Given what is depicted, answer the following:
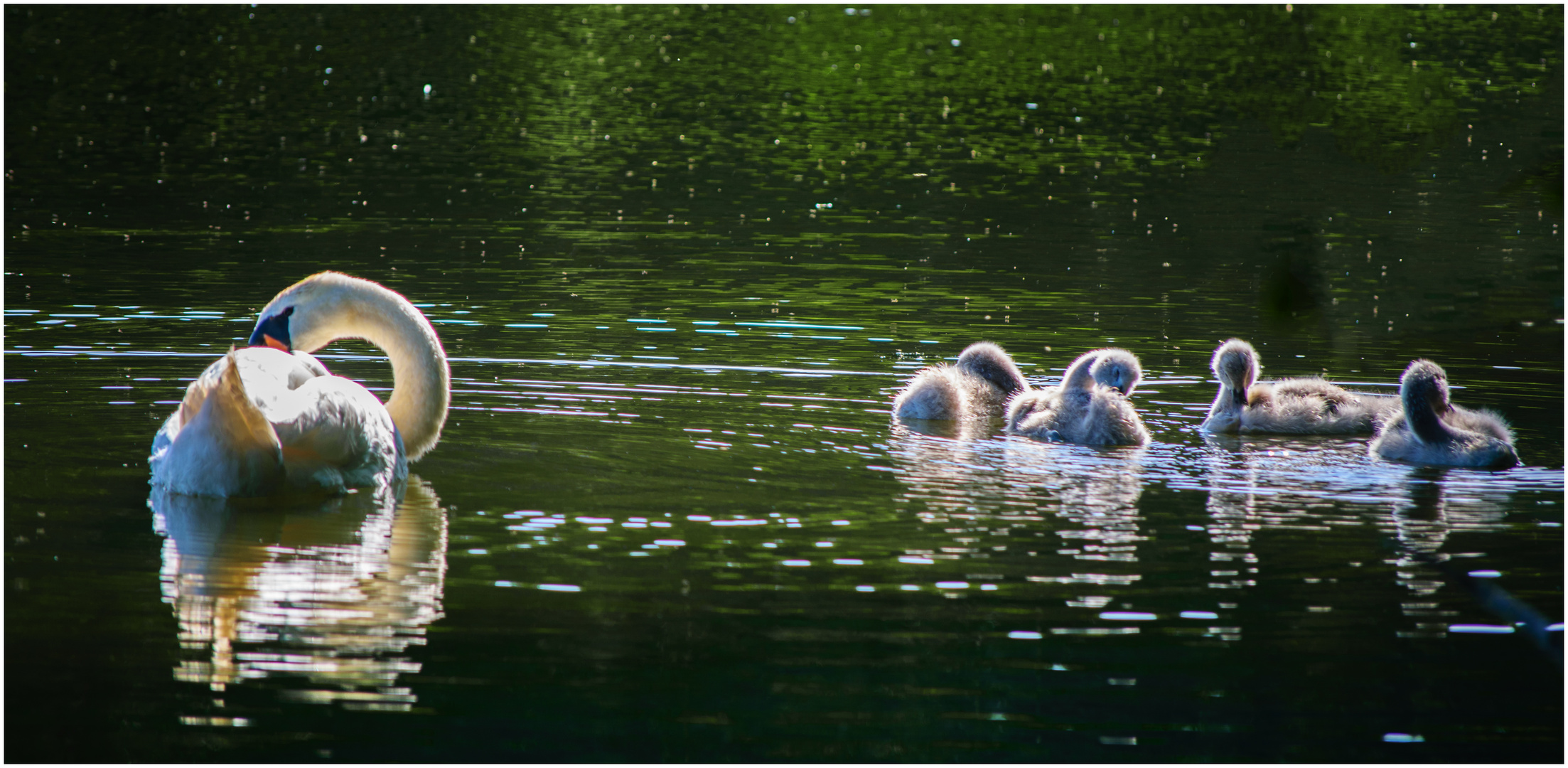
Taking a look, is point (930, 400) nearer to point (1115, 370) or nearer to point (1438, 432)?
point (1115, 370)

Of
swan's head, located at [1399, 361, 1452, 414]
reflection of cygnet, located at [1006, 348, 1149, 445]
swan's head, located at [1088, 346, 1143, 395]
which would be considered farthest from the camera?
swan's head, located at [1088, 346, 1143, 395]

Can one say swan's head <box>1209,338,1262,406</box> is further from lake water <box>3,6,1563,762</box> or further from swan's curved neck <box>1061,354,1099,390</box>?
swan's curved neck <box>1061,354,1099,390</box>

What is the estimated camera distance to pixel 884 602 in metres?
6.95

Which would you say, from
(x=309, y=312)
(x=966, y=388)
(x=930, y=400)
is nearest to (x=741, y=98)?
(x=966, y=388)

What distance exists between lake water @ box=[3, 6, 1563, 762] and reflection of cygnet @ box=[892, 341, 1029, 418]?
0.95 ft

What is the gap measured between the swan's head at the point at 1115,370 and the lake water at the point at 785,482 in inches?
23.4

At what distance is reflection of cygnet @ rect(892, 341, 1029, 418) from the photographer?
11.2 meters

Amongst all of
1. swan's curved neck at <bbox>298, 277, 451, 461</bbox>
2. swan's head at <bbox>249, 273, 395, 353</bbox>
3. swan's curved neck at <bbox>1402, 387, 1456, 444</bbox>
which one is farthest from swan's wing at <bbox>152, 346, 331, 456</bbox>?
swan's curved neck at <bbox>1402, 387, 1456, 444</bbox>

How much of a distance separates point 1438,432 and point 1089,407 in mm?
2001

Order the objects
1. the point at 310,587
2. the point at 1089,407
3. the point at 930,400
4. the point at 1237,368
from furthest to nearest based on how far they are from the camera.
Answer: the point at 930,400 → the point at 1237,368 → the point at 1089,407 → the point at 310,587

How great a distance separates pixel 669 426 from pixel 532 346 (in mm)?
3063

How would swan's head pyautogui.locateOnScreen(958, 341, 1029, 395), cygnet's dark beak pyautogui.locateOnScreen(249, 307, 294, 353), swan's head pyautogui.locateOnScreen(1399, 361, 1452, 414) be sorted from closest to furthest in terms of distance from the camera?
1. cygnet's dark beak pyautogui.locateOnScreen(249, 307, 294, 353)
2. swan's head pyautogui.locateOnScreen(1399, 361, 1452, 414)
3. swan's head pyautogui.locateOnScreen(958, 341, 1029, 395)

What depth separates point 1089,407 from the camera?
10594 mm

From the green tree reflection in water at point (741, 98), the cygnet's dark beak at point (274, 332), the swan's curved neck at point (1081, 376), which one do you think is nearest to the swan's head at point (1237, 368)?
the swan's curved neck at point (1081, 376)
